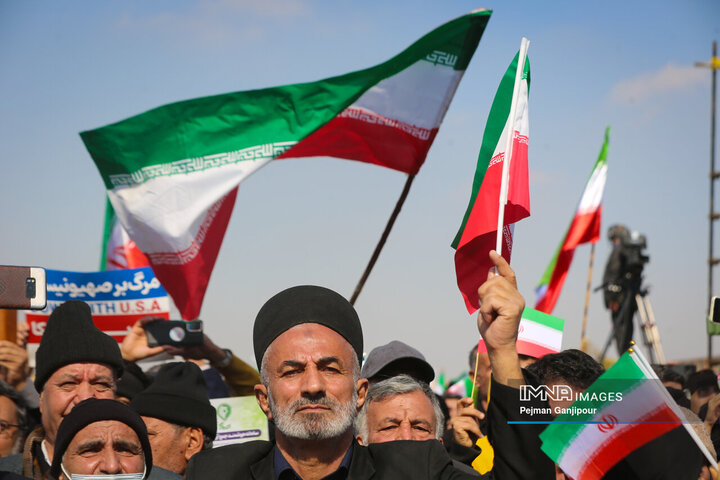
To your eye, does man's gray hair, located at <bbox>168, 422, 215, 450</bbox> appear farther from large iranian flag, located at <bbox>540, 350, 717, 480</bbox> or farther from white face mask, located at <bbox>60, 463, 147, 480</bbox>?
large iranian flag, located at <bbox>540, 350, 717, 480</bbox>

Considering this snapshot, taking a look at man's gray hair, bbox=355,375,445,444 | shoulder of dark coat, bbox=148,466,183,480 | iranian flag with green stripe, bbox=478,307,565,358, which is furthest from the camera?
iranian flag with green stripe, bbox=478,307,565,358

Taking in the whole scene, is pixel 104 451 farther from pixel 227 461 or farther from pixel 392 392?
pixel 392 392

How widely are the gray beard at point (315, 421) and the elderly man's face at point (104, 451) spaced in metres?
1.02

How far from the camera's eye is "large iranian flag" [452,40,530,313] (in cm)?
373

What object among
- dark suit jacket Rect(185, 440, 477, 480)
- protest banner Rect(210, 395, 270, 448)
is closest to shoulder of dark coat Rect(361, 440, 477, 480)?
dark suit jacket Rect(185, 440, 477, 480)

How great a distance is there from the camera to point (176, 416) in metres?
4.27

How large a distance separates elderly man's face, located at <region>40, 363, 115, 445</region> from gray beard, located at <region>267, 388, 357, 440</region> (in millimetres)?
1933

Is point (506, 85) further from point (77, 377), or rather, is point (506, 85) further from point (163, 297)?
point (163, 297)

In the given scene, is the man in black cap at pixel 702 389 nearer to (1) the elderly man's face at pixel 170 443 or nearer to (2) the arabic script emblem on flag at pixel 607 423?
(2) the arabic script emblem on flag at pixel 607 423

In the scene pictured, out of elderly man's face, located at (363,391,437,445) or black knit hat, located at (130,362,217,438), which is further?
black knit hat, located at (130,362,217,438)

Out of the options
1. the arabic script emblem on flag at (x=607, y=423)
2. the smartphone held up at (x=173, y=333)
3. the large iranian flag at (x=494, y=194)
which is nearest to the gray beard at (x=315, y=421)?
the arabic script emblem on flag at (x=607, y=423)

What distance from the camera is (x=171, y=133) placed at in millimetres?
7211

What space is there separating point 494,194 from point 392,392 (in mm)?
1048

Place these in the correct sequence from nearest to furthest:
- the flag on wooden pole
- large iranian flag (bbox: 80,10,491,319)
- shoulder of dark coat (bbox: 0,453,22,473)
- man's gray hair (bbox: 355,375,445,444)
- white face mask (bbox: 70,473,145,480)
→ white face mask (bbox: 70,473,145,480) < shoulder of dark coat (bbox: 0,453,22,473) < man's gray hair (bbox: 355,375,445,444) < large iranian flag (bbox: 80,10,491,319) < the flag on wooden pole
